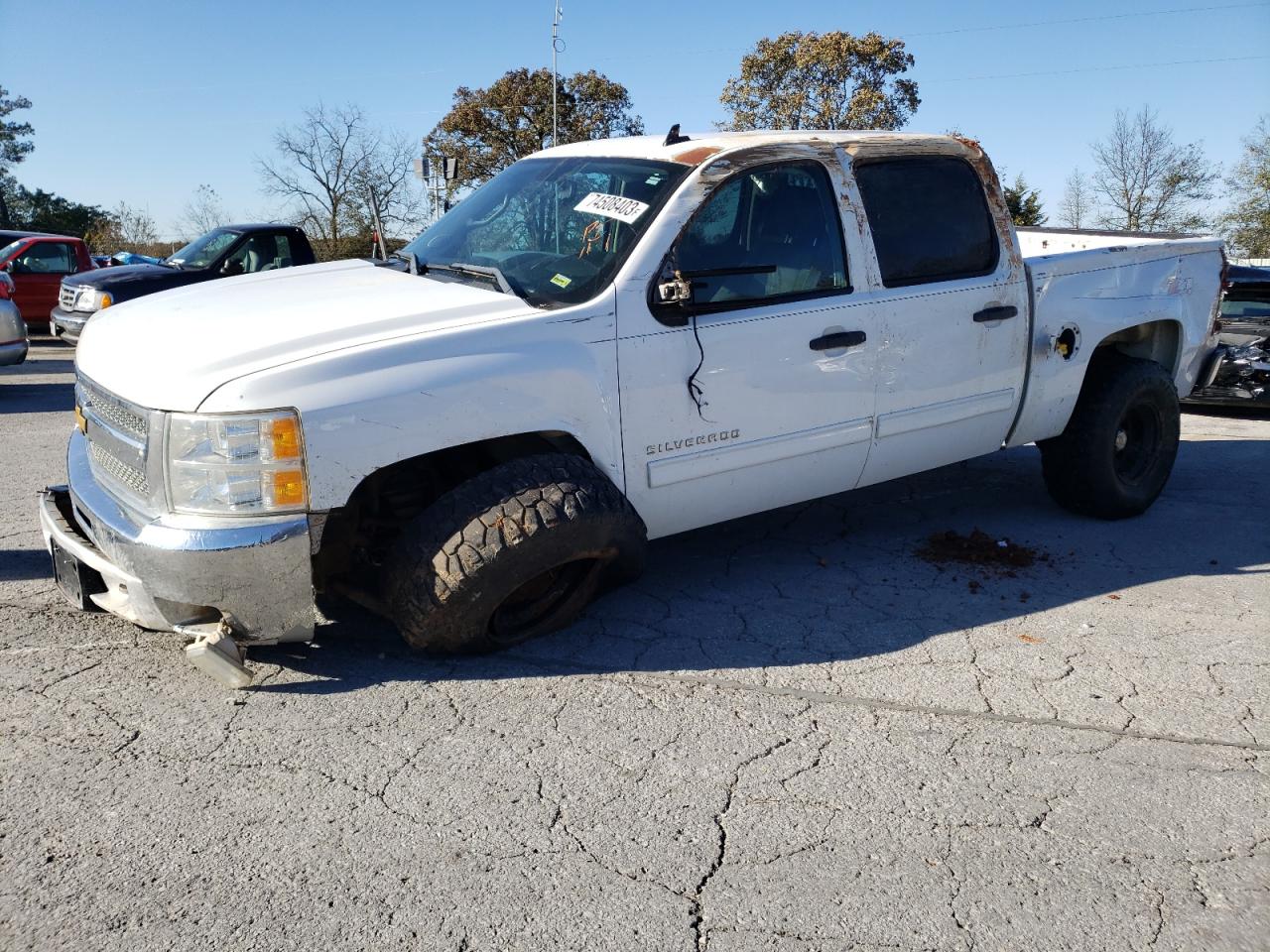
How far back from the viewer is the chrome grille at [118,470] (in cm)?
358

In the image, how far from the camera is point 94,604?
396 cm

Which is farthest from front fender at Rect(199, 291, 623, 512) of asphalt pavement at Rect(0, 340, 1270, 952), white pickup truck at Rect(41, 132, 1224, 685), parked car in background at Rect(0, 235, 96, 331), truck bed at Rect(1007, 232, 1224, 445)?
parked car in background at Rect(0, 235, 96, 331)

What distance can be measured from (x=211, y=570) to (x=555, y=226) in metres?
1.92

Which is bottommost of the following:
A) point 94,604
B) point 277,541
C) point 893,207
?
point 94,604

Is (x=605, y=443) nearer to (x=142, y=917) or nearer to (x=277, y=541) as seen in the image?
(x=277, y=541)

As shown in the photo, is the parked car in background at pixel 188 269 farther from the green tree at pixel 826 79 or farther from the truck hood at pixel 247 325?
the green tree at pixel 826 79

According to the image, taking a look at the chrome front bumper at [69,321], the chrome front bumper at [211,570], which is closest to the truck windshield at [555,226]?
the chrome front bumper at [211,570]

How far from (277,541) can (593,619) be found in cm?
140

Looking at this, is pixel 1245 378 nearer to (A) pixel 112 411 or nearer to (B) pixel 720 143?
(B) pixel 720 143

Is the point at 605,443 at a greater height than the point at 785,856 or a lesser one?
greater

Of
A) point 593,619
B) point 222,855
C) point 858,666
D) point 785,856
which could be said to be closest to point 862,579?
point 858,666

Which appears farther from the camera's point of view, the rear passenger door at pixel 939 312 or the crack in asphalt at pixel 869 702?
the rear passenger door at pixel 939 312

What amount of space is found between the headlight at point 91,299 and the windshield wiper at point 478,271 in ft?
30.0

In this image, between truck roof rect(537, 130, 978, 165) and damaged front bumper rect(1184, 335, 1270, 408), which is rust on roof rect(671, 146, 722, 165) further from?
damaged front bumper rect(1184, 335, 1270, 408)
